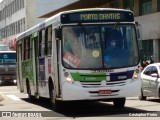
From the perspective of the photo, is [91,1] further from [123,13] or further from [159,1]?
[123,13]

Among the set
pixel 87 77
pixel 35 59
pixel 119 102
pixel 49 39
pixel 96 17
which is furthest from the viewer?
pixel 35 59

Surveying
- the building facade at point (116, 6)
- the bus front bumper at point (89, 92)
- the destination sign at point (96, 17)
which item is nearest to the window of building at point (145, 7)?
the building facade at point (116, 6)

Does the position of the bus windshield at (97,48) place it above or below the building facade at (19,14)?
below

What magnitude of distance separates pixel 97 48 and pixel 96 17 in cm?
98

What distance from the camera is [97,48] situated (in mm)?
14258

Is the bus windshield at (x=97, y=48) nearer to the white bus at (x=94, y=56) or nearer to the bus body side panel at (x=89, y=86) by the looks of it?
the white bus at (x=94, y=56)

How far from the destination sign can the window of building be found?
20022 millimetres

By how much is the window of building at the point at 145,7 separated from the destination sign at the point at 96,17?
2002 cm

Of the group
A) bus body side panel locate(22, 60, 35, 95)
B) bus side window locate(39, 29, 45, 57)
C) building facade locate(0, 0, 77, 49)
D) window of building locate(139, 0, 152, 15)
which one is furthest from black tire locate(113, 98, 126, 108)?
building facade locate(0, 0, 77, 49)

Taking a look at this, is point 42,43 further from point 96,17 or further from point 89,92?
point 89,92

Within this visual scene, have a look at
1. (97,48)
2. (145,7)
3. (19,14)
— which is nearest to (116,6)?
(145,7)

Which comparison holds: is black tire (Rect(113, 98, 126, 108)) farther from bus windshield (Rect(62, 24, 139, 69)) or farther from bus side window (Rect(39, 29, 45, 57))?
bus side window (Rect(39, 29, 45, 57))

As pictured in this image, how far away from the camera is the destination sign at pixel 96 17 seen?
47.5ft

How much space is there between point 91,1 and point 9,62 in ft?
29.2
